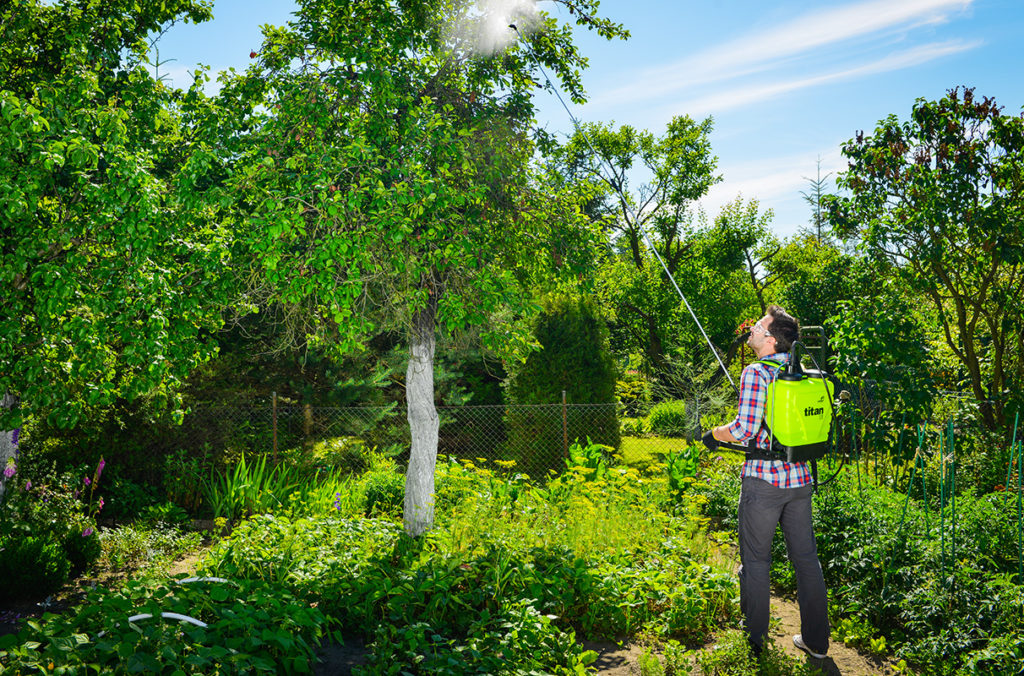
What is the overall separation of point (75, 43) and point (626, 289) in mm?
10897

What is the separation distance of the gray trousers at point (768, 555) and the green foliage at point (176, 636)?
234 cm

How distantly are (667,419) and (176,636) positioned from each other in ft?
37.8

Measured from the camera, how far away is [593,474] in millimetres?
7199

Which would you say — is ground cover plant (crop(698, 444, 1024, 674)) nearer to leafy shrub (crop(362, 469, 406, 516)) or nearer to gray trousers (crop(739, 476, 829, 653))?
gray trousers (crop(739, 476, 829, 653))

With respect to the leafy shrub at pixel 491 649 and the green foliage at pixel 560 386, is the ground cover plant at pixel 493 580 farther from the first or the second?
the green foliage at pixel 560 386

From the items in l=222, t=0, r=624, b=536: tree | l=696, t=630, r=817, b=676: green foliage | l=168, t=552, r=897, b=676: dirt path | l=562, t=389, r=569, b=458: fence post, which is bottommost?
l=168, t=552, r=897, b=676: dirt path

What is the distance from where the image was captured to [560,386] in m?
9.52

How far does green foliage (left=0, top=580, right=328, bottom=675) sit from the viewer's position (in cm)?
276

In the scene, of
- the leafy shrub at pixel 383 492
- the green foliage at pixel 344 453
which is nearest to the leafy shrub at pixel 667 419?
the green foliage at pixel 344 453

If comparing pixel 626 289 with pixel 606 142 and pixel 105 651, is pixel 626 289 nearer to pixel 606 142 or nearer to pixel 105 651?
Result: pixel 606 142

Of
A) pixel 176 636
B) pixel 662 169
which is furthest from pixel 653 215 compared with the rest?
pixel 176 636

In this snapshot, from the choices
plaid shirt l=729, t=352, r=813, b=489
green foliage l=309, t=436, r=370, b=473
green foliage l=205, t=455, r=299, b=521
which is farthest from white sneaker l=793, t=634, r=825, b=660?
green foliage l=309, t=436, r=370, b=473

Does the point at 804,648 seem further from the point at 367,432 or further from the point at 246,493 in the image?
the point at 367,432

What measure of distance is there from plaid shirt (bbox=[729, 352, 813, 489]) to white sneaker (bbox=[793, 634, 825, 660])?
98 cm
